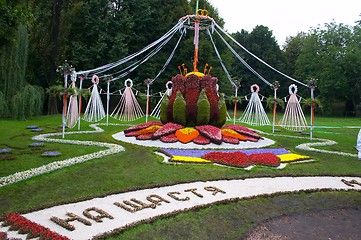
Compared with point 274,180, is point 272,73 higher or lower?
higher

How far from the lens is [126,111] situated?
28.3 meters

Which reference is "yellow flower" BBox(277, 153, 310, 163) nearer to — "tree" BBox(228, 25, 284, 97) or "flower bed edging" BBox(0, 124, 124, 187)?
"flower bed edging" BBox(0, 124, 124, 187)

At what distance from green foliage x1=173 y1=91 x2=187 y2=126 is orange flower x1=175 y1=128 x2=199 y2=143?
0.81 m

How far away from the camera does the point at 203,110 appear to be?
17969 millimetres

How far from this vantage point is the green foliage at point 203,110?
18.0 meters

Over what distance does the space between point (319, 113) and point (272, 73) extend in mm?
9454

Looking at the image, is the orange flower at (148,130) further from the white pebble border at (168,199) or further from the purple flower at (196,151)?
the white pebble border at (168,199)

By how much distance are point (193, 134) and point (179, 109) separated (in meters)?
1.68

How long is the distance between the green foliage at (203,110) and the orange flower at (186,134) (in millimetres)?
787

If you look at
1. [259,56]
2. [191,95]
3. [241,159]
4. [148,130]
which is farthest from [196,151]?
[259,56]

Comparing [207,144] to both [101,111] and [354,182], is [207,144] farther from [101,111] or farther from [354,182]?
[101,111]

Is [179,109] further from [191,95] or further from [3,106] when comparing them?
[3,106]

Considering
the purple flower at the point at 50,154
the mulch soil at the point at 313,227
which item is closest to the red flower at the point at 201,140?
the purple flower at the point at 50,154

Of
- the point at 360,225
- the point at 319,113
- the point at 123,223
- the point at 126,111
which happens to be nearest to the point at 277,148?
the point at 360,225
